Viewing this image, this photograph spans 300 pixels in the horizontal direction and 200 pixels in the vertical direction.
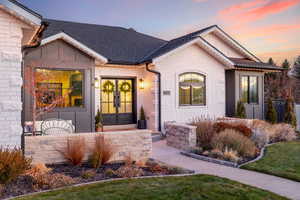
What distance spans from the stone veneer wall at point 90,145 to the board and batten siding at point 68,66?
3.70 metres

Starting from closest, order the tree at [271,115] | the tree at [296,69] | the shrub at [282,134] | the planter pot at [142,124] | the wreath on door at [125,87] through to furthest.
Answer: the shrub at [282,134]
the planter pot at [142,124]
the wreath on door at [125,87]
the tree at [271,115]
the tree at [296,69]

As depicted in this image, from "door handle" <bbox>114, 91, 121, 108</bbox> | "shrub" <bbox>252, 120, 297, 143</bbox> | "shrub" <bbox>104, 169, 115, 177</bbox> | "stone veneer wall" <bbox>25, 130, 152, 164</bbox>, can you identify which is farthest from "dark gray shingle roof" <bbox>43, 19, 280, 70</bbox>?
"shrub" <bbox>104, 169, 115, 177</bbox>

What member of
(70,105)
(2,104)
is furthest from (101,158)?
(70,105)

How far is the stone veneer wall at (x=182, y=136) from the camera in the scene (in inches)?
347

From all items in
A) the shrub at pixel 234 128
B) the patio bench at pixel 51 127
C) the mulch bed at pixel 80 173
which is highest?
the patio bench at pixel 51 127

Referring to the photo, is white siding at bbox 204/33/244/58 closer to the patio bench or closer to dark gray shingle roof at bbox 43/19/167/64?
dark gray shingle roof at bbox 43/19/167/64

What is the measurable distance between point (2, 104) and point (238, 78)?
11840 mm

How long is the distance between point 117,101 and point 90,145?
658cm

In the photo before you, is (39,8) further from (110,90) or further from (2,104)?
(2,104)

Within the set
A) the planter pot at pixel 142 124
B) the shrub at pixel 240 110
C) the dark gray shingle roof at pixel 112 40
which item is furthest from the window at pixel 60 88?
the shrub at pixel 240 110

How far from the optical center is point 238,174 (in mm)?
6125

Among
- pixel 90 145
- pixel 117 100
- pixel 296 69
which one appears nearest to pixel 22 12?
pixel 90 145

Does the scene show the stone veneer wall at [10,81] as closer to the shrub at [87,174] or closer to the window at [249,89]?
the shrub at [87,174]

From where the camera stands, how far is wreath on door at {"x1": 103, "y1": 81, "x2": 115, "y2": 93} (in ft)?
42.4
